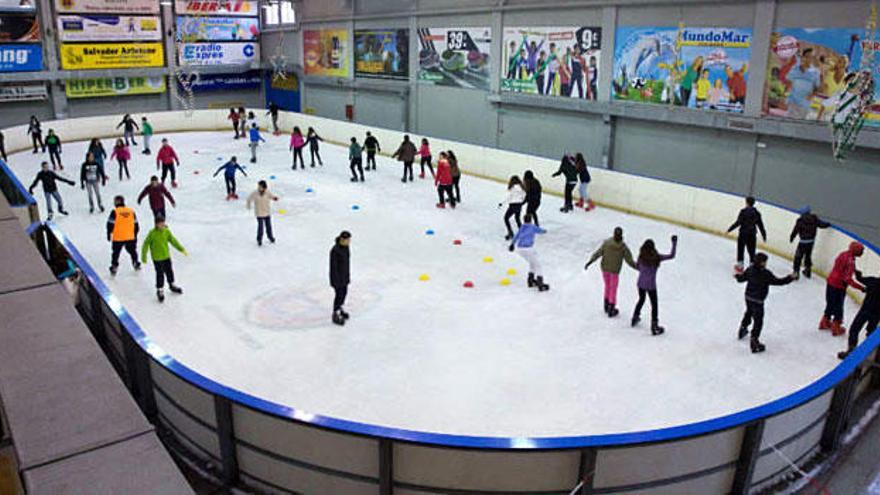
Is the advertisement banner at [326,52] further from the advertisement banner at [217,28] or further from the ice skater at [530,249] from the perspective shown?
the ice skater at [530,249]

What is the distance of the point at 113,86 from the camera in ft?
94.1

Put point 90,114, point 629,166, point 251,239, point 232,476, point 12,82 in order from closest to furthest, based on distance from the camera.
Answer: point 232,476 < point 251,239 < point 629,166 < point 12,82 < point 90,114

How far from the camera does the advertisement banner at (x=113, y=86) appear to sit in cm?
2747

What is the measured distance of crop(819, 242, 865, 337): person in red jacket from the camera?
8125mm

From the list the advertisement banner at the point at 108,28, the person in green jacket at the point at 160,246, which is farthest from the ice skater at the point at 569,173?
the advertisement banner at the point at 108,28

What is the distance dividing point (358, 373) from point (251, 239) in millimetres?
5967

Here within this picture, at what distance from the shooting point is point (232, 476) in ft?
17.7

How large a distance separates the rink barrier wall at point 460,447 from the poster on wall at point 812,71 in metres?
9.00

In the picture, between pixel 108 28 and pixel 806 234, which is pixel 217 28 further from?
pixel 806 234

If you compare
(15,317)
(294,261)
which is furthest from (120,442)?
(294,261)

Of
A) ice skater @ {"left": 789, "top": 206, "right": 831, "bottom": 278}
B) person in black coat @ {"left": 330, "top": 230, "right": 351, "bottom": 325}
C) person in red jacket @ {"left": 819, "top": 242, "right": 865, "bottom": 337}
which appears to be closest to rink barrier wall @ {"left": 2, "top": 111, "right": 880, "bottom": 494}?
person in red jacket @ {"left": 819, "top": 242, "right": 865, "bottom": 337}

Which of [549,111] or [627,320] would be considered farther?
[549,111]

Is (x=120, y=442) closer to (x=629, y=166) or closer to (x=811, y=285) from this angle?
(x=811, y=285)

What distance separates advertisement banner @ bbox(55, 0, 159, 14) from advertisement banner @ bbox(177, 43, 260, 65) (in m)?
2.08
